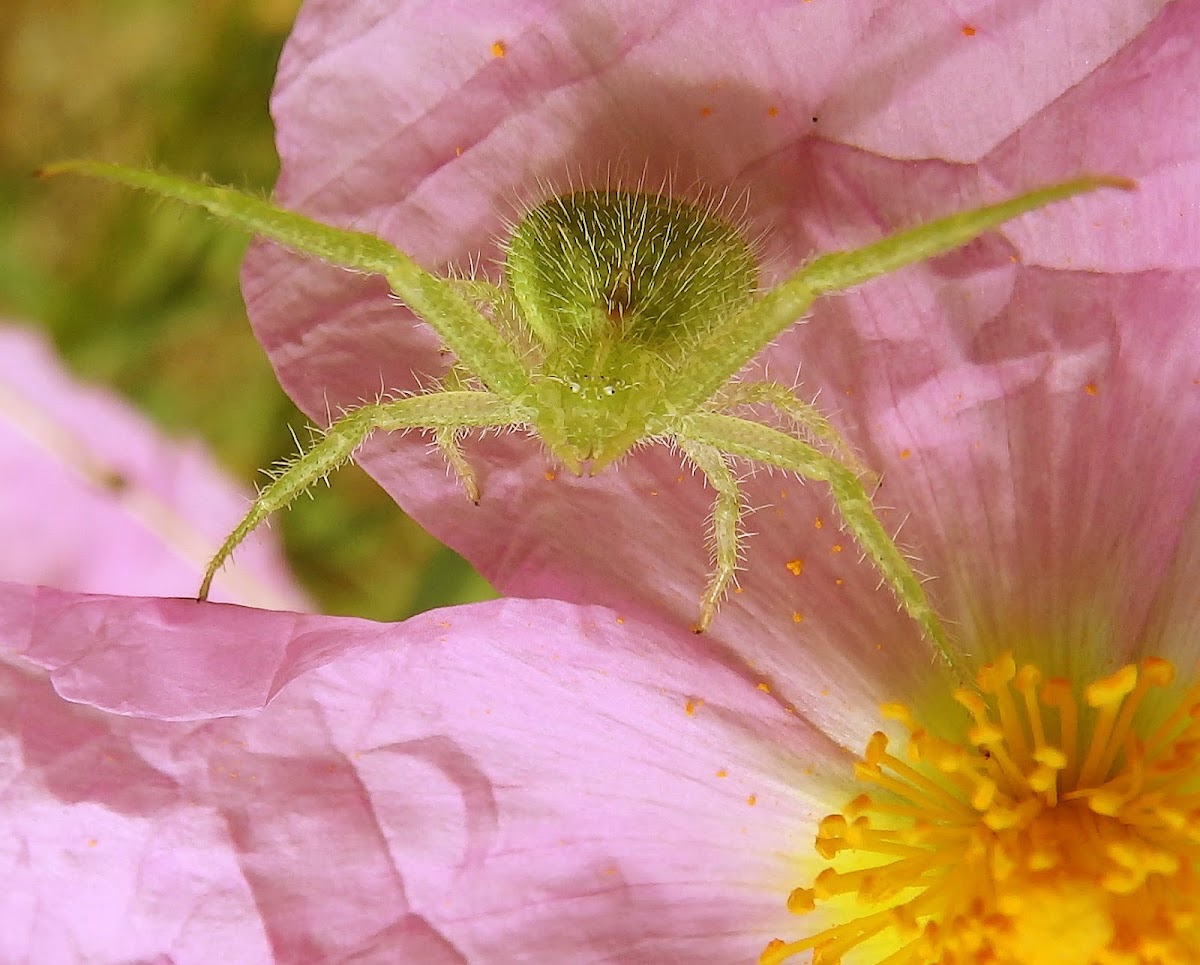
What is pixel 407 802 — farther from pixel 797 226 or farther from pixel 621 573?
pixel 797 226

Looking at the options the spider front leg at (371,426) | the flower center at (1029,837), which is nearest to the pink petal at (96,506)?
the spider front leg at (371,426)

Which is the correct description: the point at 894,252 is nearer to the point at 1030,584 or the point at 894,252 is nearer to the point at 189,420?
the point at 1030,584

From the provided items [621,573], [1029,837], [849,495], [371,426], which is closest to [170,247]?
[371,426]

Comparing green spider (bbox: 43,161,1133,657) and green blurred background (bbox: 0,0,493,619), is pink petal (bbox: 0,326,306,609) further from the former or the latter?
green spider (bbox: 43,161,1133,657)

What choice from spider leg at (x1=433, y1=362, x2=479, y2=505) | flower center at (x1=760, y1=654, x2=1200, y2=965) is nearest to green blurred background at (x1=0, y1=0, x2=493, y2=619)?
spider leg at (x1=433, y1=362, x2=479, y2=505)

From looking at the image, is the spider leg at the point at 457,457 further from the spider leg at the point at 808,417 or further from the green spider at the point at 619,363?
the spider leg at the point at 808,417
